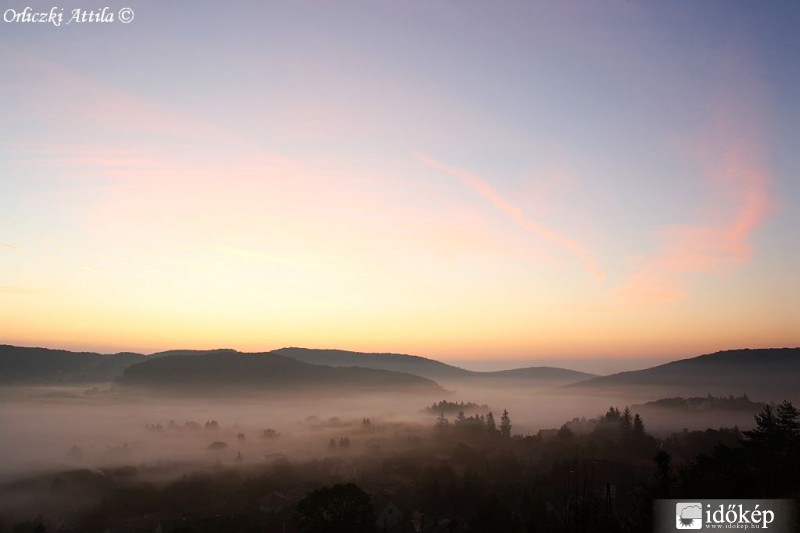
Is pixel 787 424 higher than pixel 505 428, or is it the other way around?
pixel 787 424

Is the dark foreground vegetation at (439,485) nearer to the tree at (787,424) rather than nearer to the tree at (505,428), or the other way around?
the tree at (787,424)

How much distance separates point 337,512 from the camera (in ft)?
177

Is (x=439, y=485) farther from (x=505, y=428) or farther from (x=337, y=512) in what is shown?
(x=505, y=428)

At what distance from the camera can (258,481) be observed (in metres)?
110

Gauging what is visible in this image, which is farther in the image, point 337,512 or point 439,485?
point 439,485

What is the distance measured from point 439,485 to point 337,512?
41.2 metres

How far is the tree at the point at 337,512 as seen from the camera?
5331 cm

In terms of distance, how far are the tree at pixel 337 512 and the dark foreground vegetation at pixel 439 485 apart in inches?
4.4

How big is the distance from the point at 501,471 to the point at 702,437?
55441 mm

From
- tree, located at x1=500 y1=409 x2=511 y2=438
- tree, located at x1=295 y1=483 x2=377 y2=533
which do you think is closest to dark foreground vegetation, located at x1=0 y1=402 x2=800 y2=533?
tree, located at x1=295 y1=483 x2=377 y2=533

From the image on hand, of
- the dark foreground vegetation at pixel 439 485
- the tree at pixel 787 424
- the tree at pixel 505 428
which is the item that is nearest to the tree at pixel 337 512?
the dark foreground vegetation at pixel 439 485

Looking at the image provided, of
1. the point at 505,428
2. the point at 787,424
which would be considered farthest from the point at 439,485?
the point at 505,428

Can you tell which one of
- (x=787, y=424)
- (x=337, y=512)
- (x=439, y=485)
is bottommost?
(x=439, y=485)

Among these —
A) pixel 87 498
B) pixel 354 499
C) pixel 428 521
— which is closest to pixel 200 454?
pixel 87 498
